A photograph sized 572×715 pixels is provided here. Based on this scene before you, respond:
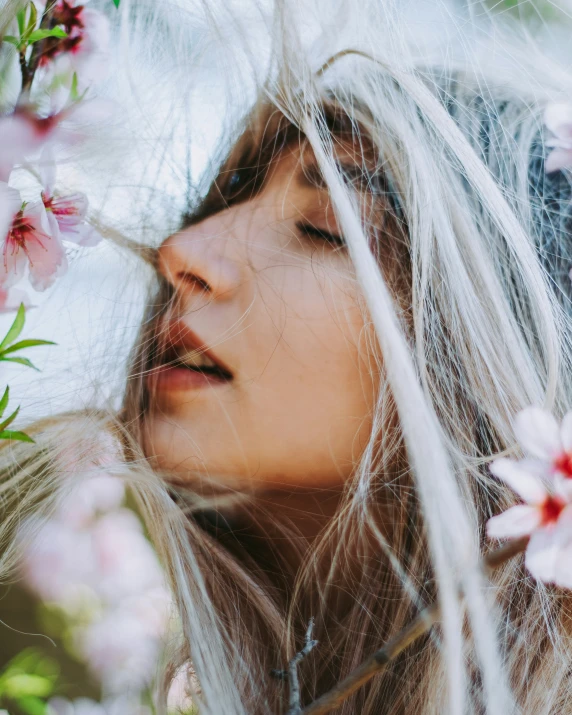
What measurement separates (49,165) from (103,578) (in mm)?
295

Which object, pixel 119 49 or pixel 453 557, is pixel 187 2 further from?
pixel 453 557

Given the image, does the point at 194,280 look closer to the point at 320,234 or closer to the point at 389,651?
the point at 320,234

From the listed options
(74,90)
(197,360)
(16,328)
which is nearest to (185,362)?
(197,360)

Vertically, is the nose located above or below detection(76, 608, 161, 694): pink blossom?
above

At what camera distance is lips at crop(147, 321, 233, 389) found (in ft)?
1.57

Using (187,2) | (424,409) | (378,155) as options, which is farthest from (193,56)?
(424,409)

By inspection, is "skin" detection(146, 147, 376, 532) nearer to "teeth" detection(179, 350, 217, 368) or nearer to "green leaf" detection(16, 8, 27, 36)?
"teeth" detection(179, 350, 217, 368)

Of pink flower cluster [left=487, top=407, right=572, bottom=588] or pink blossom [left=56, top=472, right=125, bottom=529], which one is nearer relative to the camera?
pink flower cluster [left=487, top=407, right=572, bottom=588]

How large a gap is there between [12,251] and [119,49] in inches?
7.1

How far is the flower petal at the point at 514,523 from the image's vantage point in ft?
1.33

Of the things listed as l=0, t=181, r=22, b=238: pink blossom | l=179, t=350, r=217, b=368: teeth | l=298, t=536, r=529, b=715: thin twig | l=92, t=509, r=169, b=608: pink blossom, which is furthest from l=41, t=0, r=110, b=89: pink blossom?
l=298, t=536, r=529, b=715: thin twig

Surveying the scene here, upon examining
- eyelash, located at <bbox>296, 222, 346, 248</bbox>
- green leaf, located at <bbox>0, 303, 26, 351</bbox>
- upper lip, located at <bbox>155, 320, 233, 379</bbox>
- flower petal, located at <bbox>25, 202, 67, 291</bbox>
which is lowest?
upper lip, located at <bbox>155, 320, 233, 379</bbox>

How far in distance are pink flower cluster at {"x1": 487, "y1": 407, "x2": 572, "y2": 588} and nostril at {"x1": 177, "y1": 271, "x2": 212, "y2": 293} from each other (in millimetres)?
224

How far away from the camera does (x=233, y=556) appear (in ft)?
1.62
